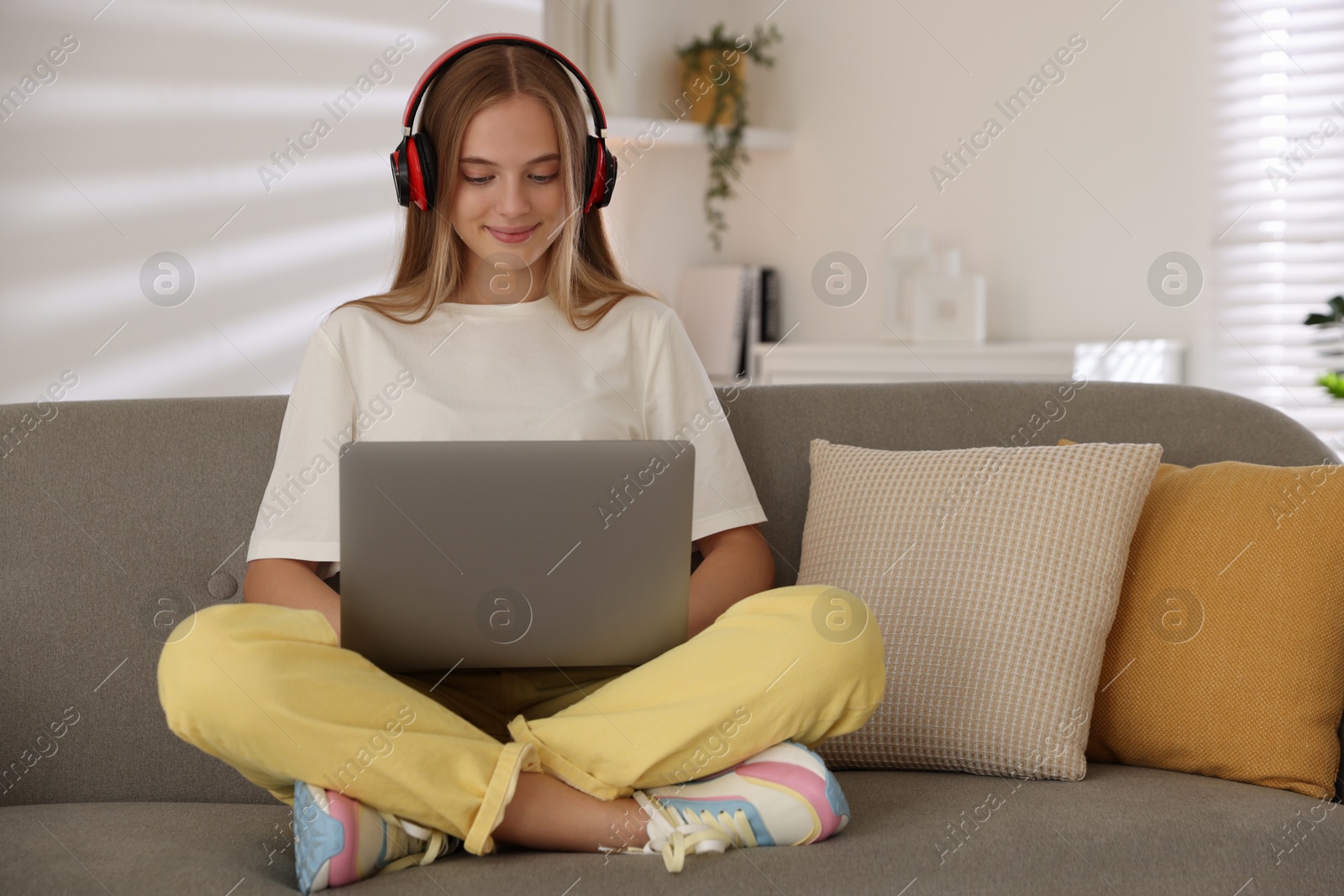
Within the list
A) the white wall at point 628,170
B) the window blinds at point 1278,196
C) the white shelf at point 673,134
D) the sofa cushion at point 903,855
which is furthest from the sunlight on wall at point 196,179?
the window blinds at point 1278,196

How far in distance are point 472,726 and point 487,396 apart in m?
0.49

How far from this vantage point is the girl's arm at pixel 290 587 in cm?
136

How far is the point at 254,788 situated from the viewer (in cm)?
145

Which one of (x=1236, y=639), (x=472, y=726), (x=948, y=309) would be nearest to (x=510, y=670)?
→ (x=472, y=726)

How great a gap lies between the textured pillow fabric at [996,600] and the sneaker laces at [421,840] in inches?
18.2

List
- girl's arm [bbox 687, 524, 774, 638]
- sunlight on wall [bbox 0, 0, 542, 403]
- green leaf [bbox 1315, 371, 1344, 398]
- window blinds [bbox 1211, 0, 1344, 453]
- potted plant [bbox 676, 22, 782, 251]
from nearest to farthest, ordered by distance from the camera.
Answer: girl's arm [bbox 687, 524, 774, 638], sunlight on wall [bbox 0, 0, 542, 403], green leaf [bbox 1315, 371, 1344, 398], window blinds [bbox 1211, 0, 1344, 453], potted plant [bbox 676, 22, 782, 251]

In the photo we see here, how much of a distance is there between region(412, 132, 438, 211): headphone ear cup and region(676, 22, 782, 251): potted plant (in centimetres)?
237

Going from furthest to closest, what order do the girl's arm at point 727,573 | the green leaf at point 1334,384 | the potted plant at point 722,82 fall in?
the potted plant at point 722,82 < the green leaf at point 1334,384 < the girl's arm at point 727,573

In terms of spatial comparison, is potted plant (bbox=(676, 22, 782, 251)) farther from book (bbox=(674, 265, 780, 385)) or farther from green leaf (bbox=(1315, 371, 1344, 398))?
green leaf (bbox=(1315, 371, 1344, 398))

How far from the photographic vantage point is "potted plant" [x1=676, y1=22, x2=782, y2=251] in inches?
150

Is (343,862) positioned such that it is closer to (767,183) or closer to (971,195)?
(971,195)

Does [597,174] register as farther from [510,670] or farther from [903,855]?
[903,855]

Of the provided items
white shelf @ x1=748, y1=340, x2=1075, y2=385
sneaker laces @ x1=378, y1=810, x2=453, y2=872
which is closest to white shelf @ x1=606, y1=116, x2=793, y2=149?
white shelf @ x1=748, y1=340, x2=1075, y2=385

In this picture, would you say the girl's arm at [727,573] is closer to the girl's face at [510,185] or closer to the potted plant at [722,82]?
the girl's face at [510,185]
